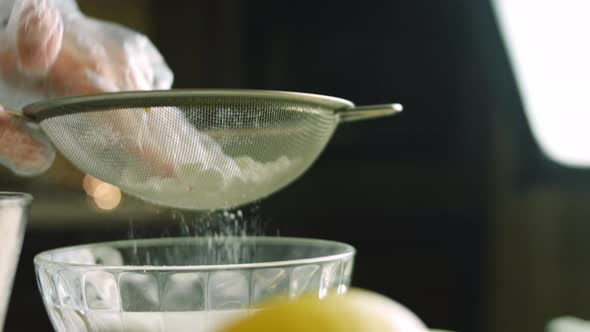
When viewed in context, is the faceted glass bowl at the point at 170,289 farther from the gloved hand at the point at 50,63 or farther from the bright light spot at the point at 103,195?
the bright light spot at the point at 103,195

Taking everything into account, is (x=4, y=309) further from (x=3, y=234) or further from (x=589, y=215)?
(x=589, y=215)

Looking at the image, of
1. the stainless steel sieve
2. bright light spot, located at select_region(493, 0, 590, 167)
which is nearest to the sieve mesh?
the stainless steel sieve

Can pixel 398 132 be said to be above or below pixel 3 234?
below

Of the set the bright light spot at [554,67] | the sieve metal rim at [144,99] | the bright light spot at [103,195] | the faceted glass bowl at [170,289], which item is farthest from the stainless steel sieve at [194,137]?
the bright light spot at [103,195]

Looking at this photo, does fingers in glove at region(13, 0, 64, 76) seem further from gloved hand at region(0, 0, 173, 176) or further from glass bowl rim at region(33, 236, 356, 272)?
glass bowl rim at region(33, 236, 356, 272)

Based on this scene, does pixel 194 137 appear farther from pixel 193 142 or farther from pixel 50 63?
pixel 50 63

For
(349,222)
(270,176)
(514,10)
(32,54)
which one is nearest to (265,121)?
(270,176)

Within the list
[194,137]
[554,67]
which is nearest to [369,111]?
[194,137]

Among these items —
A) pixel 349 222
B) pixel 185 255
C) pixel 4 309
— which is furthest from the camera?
pixel 349 222
